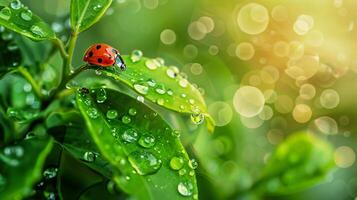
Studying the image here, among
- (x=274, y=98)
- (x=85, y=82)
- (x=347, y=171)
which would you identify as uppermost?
(x=85, y=82)

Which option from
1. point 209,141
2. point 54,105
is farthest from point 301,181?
point 54,105

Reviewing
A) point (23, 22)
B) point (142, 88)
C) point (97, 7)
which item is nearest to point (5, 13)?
point (23, 22)

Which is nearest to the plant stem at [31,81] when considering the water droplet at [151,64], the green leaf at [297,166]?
the water droplet at [151,64]

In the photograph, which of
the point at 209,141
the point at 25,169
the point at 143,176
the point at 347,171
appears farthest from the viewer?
the point at 347,171

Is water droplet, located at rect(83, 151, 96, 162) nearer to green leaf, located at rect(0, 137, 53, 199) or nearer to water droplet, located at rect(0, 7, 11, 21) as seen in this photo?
green leaf, located at rect(0, 137, 53, 199)

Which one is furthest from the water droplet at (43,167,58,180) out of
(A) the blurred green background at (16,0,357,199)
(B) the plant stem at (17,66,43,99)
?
(A) the blurred green background at (16,0,357,199)

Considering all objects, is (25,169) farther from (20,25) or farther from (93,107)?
(20,25)
